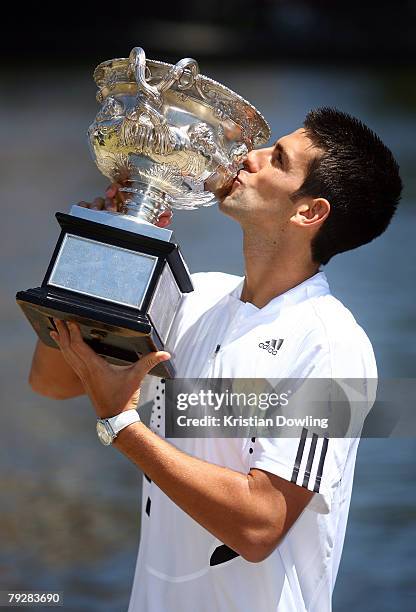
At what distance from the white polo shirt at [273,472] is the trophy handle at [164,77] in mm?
437

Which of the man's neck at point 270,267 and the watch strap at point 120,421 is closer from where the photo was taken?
the watch strap at point 120,421

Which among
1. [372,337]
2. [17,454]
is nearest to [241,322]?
[17,454]

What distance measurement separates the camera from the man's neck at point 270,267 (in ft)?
8.09

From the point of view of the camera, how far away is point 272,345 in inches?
92.0

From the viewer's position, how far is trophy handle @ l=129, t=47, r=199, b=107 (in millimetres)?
2367

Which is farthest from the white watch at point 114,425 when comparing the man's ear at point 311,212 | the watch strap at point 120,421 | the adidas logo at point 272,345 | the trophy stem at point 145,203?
the man's ear at point 311,212

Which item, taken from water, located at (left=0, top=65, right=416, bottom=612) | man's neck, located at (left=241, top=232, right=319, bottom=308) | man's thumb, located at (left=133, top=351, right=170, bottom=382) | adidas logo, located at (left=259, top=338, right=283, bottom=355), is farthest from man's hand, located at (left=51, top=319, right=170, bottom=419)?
water, located at (left=0, top=65, right=416, bottom=612)

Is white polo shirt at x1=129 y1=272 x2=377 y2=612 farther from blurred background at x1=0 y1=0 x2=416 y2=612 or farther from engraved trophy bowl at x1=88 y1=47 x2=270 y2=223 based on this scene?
blurred background at x1=0 y1=0 x2=416 y2=612

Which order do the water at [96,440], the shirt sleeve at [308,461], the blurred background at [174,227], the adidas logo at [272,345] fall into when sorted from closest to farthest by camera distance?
the shirt sleeve at [308,461]
the adidas logo at [272,345]
the water at [96,440]
the blurred background at [174,227]

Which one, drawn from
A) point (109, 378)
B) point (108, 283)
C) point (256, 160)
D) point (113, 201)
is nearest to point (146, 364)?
point (109, 378)

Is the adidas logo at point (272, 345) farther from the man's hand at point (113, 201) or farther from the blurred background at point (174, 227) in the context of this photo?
the blurred background at point (174, 227)

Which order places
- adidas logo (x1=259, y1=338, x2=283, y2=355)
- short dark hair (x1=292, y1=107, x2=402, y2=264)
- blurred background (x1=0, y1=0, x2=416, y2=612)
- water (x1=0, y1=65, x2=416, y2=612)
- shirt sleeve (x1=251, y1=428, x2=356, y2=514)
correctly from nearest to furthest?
shirt sleeve (x1=251, y1=428, x2=356, y2=514)
adidas logo (x1=259, y1=338, x2=283, y2=355)
short dark hair (x1=292, y1=107, x2=402, y2=264)
water (x1=0, y1=65, x2=416, y2=612)
blurred background (x1=0, y1=0, x2=416, y2=612)

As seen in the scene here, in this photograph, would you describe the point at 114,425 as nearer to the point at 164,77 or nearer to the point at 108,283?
the point at 108,283

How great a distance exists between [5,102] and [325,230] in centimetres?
924
